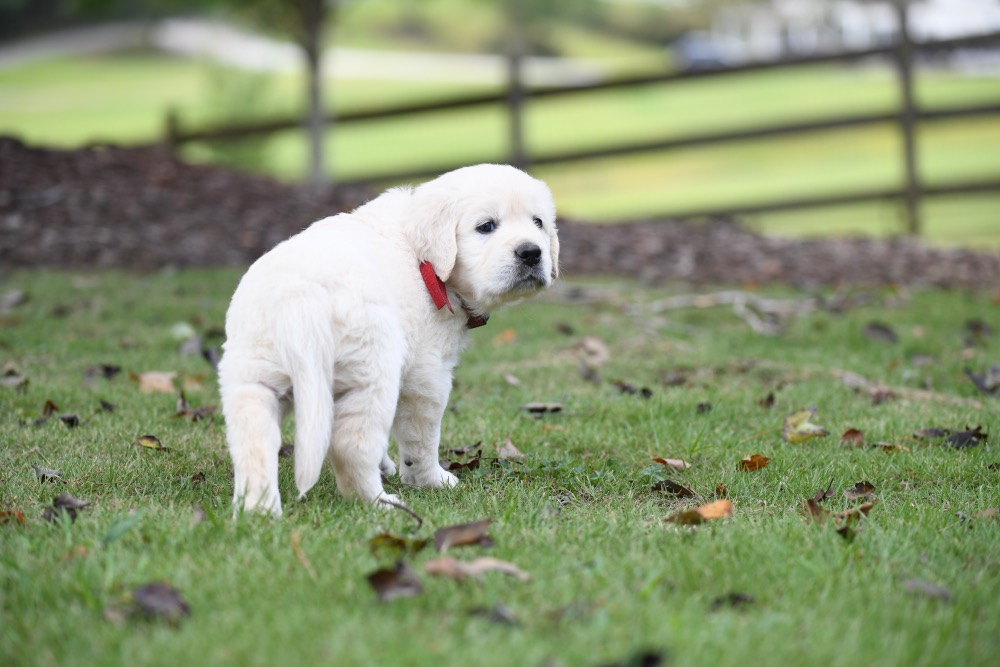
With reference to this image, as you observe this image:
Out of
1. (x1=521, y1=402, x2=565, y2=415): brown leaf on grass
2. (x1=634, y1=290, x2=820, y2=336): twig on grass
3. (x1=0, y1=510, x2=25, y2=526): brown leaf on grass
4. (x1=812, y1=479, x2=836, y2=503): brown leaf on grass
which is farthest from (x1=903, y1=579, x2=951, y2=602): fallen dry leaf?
(x1=634, y1=290, x2=820, y2=336): twig on grass

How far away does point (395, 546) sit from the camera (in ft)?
10.0

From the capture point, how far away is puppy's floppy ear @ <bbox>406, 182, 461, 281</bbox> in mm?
3941

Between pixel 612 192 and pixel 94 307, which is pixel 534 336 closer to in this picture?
pixel 94 307

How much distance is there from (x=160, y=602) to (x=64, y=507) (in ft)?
3.33

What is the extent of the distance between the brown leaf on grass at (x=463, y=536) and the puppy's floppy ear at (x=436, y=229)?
1095mm

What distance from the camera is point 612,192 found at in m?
26.4

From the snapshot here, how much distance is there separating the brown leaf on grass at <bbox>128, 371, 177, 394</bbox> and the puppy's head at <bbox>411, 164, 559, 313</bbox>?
2.24m

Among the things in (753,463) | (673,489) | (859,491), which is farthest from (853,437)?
(673,489)

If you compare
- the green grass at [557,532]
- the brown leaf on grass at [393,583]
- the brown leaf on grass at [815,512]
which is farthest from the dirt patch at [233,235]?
the brown leaf on grass at [393,583]

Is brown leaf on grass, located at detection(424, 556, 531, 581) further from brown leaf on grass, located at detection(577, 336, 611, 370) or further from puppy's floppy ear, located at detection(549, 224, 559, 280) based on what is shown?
brown leaf on grass, located at detection(577, 336, 611, 370)

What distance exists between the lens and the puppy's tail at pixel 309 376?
3.28 meters

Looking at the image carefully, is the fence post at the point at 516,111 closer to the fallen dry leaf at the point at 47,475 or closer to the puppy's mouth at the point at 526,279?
the puppy's mouth at the point at 526,279

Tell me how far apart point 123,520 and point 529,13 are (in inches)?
1499

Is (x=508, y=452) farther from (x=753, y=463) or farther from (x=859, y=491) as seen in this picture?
(x=859, y=491)
